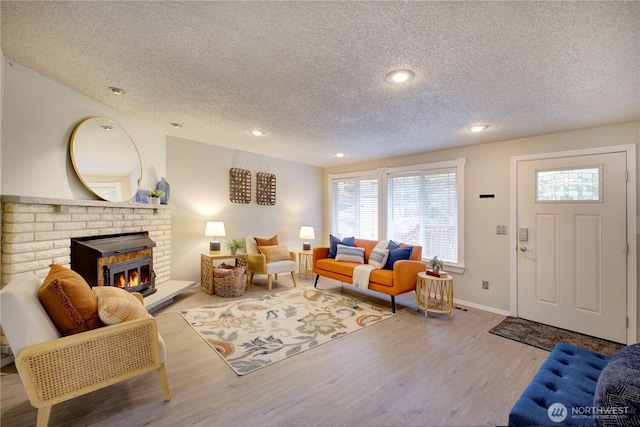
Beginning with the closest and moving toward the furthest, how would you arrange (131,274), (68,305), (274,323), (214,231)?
(68,305)
(274,323)
(131,274)
(214,231)

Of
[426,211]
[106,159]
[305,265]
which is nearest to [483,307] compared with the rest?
[426,211]

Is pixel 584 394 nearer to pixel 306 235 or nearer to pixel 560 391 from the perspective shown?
pixel 560 391

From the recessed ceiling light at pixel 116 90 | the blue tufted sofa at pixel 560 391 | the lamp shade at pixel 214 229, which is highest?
the recessed ceiling light at pixel 116 90

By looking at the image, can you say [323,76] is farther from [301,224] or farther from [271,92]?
[301,224]

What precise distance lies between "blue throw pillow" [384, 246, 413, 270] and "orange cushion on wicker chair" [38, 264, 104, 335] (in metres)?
3.34

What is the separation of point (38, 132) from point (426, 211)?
4.88 meters

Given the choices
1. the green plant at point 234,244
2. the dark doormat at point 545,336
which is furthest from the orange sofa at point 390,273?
the green plant at point 234,244

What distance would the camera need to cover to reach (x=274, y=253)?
15.6 feet

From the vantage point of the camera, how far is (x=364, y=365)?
2.37m

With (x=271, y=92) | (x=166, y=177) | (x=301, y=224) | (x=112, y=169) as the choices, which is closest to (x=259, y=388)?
(x=271, y=92)

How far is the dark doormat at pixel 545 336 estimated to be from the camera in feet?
9.30

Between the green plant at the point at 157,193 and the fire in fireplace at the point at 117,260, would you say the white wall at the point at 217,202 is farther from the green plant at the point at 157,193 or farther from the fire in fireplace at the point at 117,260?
the fire in fireplace at the point at 117,260

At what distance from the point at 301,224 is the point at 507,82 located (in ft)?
14.8

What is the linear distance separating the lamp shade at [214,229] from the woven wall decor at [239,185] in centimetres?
65
